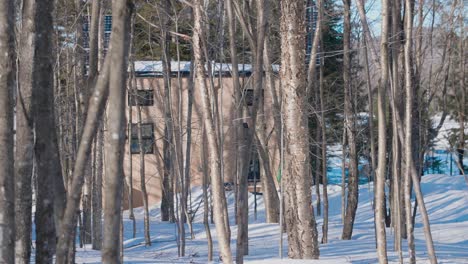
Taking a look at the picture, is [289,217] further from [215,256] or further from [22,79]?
[22,79]

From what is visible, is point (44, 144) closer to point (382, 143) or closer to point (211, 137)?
point (211, 137)

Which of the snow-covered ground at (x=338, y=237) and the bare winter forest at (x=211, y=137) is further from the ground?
the bare winter forest at (x=211, y=137)

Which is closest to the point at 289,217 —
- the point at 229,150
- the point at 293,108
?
the point at 293,108

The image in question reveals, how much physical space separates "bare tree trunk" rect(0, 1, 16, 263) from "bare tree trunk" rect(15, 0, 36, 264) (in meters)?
0.51

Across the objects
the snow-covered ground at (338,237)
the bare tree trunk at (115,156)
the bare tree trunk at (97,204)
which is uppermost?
the bare tree trunk at (115,156)

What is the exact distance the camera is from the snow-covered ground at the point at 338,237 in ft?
48.3

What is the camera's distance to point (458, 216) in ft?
94.7

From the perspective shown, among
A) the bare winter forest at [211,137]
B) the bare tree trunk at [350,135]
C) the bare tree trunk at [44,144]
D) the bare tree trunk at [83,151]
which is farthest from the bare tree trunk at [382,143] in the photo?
the bare tree trunk at [350,135]

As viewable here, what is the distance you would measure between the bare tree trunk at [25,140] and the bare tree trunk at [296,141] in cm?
586

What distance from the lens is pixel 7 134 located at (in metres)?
6.71

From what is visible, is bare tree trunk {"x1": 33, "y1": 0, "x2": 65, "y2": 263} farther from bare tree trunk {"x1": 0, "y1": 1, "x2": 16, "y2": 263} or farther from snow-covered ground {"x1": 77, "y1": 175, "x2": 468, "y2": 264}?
snow-covered ground {"x1": 77, "y1": 175, "x2": 468, "y2": 264}

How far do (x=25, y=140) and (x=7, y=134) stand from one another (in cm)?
53

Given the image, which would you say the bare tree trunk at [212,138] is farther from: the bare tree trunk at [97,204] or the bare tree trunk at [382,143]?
the bare tree trunk at [97,204]

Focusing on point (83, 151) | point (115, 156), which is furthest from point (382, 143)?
point (115, 156)
